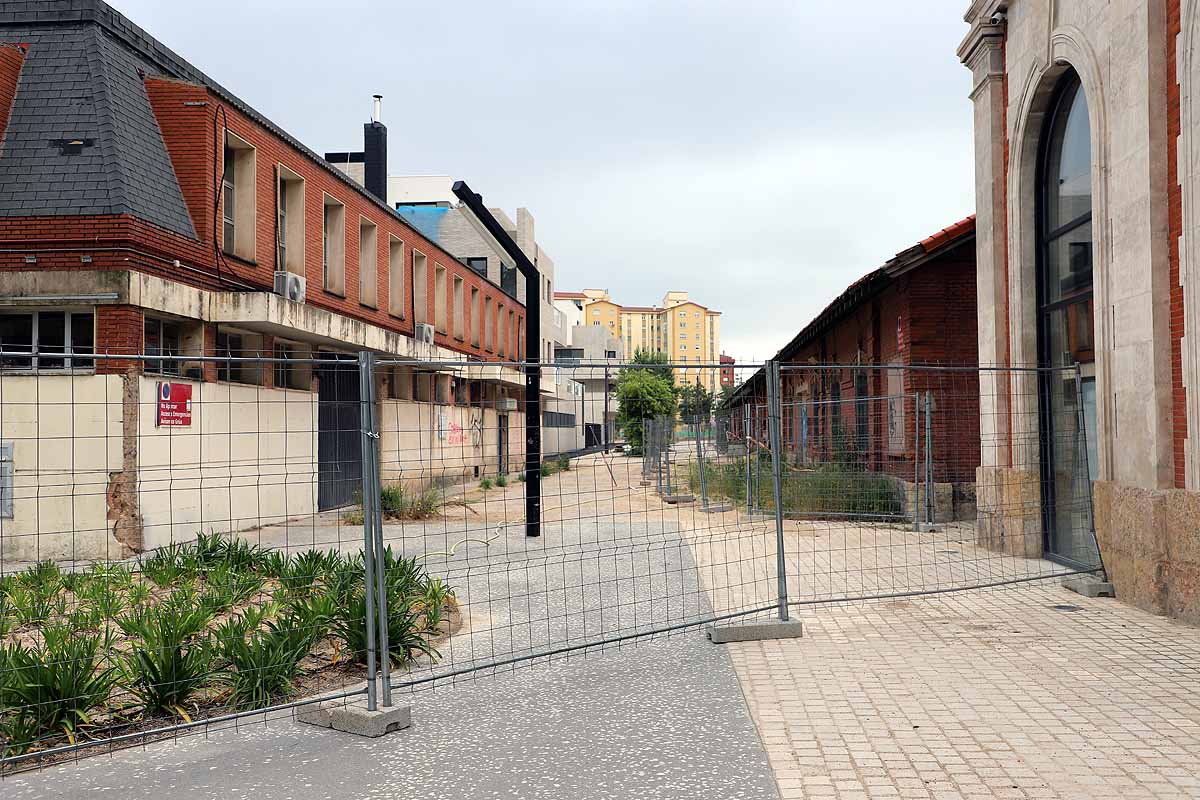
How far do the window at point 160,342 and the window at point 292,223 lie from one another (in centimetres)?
404

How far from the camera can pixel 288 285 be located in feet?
54.4

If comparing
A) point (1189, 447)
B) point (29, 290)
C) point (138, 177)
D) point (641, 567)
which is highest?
point (138, 177)

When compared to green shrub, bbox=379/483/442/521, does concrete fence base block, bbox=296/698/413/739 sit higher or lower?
lower

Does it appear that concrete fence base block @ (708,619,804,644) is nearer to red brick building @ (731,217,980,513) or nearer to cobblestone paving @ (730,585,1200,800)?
cobblestone paving @ (730,585,1200,800)

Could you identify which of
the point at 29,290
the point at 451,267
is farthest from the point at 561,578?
the point at 451,267

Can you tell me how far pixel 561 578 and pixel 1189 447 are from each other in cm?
604

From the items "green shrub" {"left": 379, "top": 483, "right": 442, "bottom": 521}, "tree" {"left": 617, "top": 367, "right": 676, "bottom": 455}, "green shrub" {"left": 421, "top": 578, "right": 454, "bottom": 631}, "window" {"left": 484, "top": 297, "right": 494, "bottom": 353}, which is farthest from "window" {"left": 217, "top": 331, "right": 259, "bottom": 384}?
"tree" {"left": 617, "top": 367, "right": 676, "bottom": 455}

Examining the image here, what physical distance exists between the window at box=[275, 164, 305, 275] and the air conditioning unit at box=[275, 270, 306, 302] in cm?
131

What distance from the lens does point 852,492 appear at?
15.3m

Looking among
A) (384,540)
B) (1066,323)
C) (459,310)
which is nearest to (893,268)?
(1066,323)

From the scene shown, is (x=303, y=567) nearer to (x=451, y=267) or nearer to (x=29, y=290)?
(x=29, y=290)

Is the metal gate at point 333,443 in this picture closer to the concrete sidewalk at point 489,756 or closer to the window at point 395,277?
the window at point 395,277

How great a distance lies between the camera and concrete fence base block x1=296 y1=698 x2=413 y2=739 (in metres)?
5.01

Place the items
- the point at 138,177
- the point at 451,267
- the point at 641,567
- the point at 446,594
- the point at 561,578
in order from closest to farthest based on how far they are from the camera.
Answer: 1. the point at 446,594
2. the point at 561,578
3. the point at 641,567
4. the point at 138,177
5. the point at 451,267
